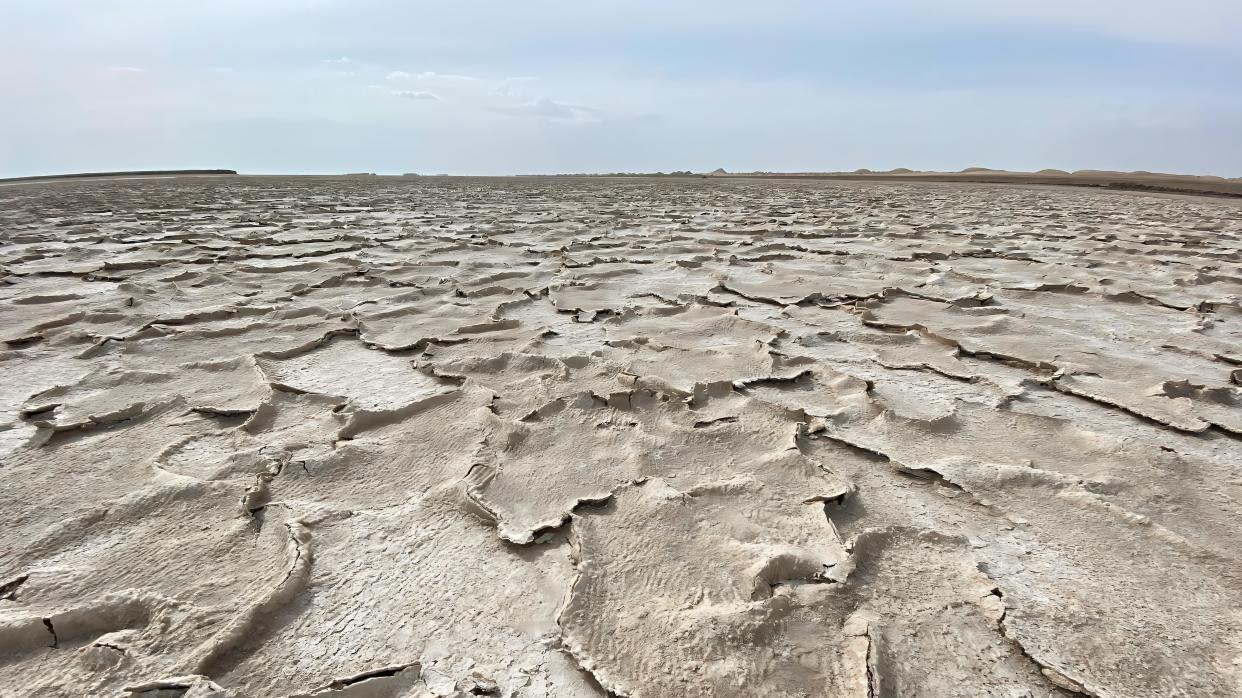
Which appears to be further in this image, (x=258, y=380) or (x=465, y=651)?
(x=258, y=380)

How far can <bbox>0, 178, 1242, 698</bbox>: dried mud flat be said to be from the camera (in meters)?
0.74

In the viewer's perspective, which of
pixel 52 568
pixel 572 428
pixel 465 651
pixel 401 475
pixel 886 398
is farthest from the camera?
pixel 886 398

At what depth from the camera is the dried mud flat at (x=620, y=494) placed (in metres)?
0.74

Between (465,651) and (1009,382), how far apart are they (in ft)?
4.79

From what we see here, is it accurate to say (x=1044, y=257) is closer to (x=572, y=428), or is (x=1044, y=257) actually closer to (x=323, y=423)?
(x=572, y=428)

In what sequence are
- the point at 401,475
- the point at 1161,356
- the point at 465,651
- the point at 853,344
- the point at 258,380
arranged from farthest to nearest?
the point at 853,344 → the point at 1161,356 → the point at 258,380 → the point at 401,475 → the point at 465,651

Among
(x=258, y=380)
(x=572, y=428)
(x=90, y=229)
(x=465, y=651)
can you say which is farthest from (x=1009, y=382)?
(x=90, y=229)

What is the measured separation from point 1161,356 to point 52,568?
2531mm

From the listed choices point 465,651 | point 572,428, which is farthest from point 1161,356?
point 465,651

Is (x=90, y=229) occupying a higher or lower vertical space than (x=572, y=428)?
higher

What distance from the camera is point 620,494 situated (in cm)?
107

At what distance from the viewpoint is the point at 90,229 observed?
443 cm

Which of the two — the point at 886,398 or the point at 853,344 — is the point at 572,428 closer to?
the point at 886,398

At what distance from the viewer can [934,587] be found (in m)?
0.85
